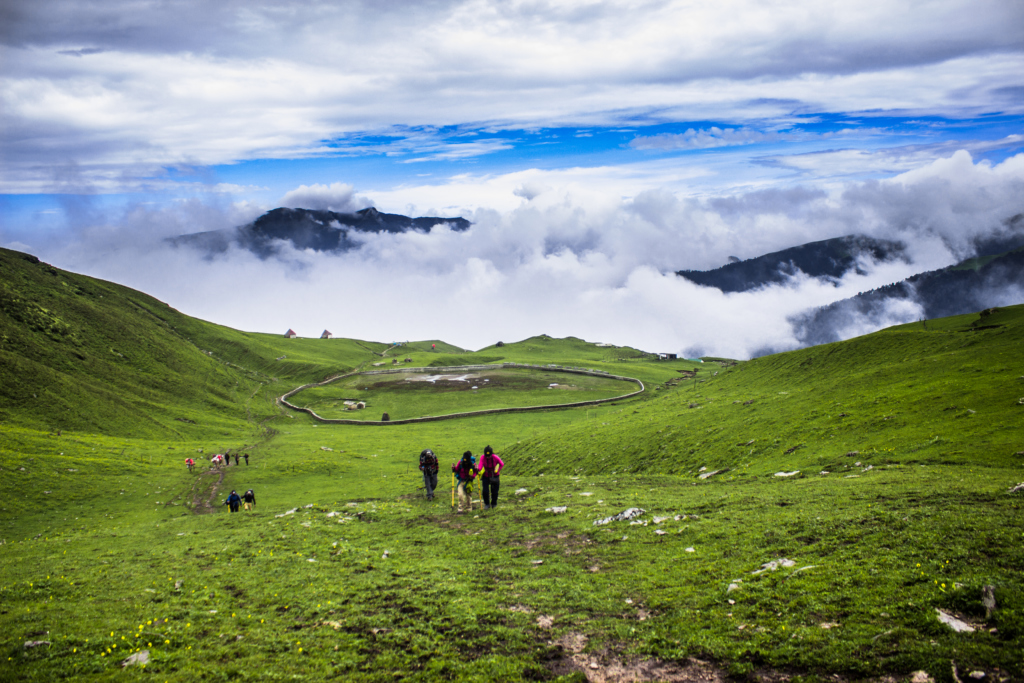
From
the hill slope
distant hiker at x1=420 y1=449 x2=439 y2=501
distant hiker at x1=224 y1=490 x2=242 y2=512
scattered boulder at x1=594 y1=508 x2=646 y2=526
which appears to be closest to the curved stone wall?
the hill slope

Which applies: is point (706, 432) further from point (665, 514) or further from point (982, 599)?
point (982, 599)

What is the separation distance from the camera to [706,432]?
44812 millimetres

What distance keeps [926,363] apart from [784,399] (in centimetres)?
1175

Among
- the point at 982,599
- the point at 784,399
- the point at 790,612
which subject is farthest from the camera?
the point at 784,399

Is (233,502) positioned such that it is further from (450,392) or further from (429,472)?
(450,392)

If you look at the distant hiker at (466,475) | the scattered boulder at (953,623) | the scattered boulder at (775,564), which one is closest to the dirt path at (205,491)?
the distant hiker at (466,475)

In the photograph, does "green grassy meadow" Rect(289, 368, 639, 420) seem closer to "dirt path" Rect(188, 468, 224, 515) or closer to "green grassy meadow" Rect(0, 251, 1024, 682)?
"dirt path" Rect(188, 468, 224, 515)

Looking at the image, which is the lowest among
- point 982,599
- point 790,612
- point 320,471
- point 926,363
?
point 320,471

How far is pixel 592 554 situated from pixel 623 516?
381 cm

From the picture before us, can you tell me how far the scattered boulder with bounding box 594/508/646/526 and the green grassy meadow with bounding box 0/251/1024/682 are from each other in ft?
1.17

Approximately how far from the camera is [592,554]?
1969 centimetres

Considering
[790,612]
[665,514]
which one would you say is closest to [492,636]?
[790,612]

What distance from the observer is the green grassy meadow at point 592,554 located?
12102 millimetres

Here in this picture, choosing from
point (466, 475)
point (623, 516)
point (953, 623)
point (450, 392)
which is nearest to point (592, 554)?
point (623, 516)
